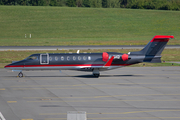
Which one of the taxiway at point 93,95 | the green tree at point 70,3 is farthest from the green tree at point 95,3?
the taxiway at point 93,95

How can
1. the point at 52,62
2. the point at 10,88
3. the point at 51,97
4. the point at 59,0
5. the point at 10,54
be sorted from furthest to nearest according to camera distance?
1. the point at 59,0
2. the point at 10,54
3. the point at 52,62
4. the point at 10,88
5. the point at 51,97

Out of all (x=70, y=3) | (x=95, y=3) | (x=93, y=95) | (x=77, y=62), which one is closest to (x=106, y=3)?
(x=95, y=3)

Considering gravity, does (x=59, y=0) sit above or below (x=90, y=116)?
above

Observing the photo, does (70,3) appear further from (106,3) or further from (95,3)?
(106,3)

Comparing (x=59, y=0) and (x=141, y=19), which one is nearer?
(x=141, y=19)

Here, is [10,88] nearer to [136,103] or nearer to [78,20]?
[136,103]

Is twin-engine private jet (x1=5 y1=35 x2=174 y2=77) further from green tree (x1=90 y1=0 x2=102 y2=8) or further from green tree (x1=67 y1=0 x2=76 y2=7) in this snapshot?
green tree (x1=67 y1=0 x2=76 y2=7)

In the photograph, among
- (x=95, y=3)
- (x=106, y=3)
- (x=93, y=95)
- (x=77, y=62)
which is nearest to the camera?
(x=93, y=95)

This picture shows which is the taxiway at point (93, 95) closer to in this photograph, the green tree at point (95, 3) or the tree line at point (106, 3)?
the tree line at point (106, 3)

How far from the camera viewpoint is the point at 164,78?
32.5 metres

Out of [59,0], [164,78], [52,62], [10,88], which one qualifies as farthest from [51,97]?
[59,0]

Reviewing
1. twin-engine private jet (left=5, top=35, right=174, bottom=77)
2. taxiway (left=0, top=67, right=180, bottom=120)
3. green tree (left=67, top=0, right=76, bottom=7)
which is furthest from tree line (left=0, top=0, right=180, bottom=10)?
twin-engine private jet (left=5, top=35, right=174, bottom=77)

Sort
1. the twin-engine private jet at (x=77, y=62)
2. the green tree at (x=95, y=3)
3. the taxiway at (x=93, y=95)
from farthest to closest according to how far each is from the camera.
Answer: the green tree at (x=95, y=3)
the twin-engine private jet at (x=77, y=62)
the taxiway at (x=93, y=95)

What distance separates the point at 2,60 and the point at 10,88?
70.4 ft
